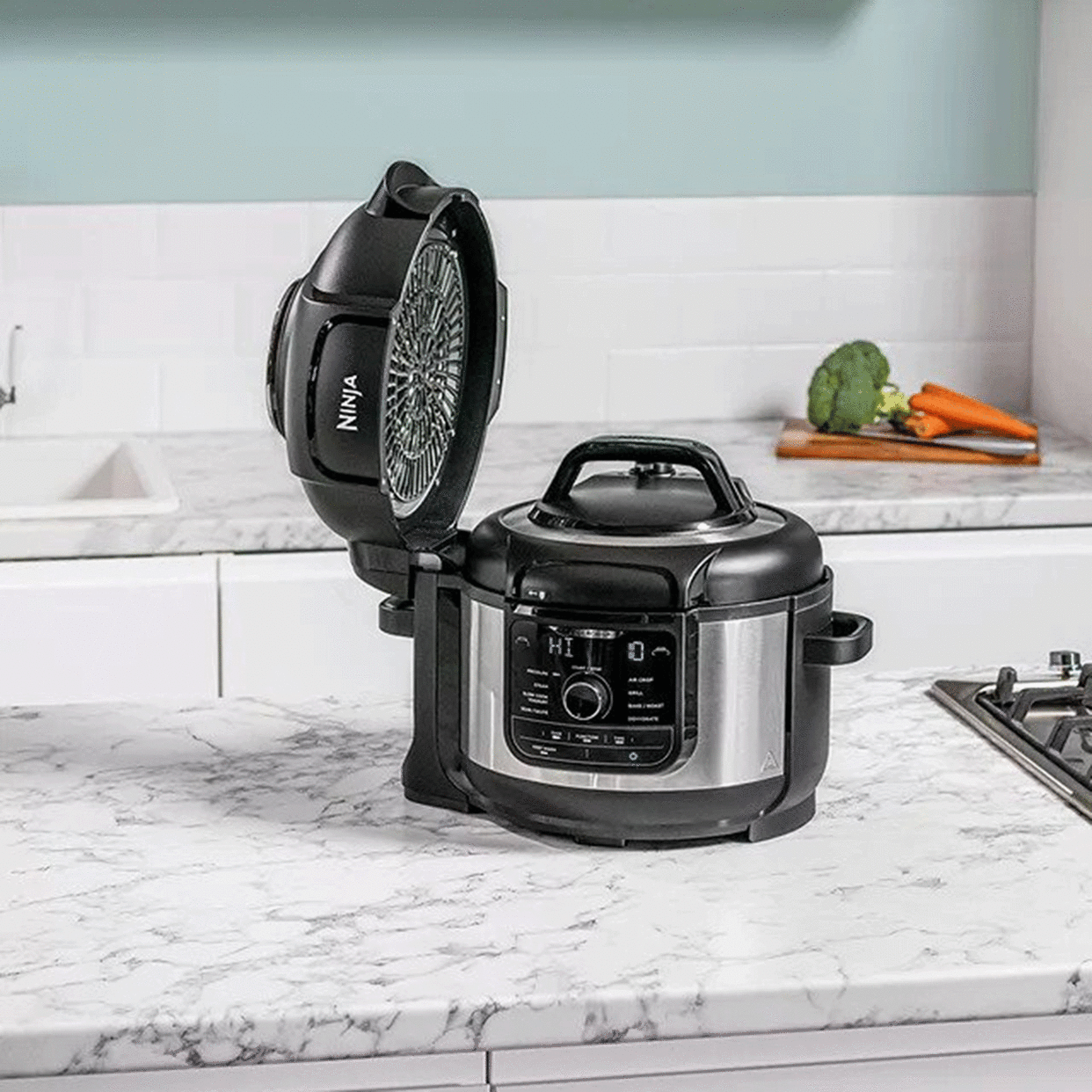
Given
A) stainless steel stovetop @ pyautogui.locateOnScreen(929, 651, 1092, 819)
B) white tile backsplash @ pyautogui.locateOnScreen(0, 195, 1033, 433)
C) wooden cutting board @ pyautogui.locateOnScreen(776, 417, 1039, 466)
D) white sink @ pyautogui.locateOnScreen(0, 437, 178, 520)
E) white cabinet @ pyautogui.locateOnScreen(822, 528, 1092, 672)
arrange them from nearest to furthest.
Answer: stainless steel stovetop @ pyautogui.locateOnScreen(929, 651, 1092, 819), white cabinet @ pyautogui.locateOnScreen(822, 528, 1092, 672), wooden cutting board @ pyautogui.locateOnScreen(776, 417, 1039, 466), white sink @ pyautogui.locateOnScreen(0, 437, 178, 520), white tile backsplash @ pyautogui.locateOnScreen(0, 195, 1033, 433)

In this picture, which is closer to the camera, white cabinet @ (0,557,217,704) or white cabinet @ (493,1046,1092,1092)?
white cabinet @ (493,1046,1092,1092)

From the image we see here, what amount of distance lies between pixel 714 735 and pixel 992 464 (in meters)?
1.86

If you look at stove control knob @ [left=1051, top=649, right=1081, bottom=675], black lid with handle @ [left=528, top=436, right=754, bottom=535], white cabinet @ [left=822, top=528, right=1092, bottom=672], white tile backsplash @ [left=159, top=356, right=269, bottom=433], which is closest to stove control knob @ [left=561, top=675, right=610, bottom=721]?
black lid with handle @ [left=528, top=436, right=754, bottom=535]

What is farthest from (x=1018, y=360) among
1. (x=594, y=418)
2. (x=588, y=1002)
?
(x=588, y=1002)

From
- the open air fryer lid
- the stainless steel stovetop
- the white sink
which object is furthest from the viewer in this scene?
the white sink

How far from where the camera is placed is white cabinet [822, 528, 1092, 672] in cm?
282

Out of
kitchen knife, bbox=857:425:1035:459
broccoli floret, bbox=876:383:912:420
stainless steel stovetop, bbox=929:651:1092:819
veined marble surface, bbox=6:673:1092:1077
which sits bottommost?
veined marble surface, bbox=6:673:1092:1077

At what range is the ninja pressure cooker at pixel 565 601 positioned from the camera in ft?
4.31

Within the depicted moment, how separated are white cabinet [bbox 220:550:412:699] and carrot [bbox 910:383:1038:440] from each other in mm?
959

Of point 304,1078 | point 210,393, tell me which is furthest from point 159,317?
point 304,1078

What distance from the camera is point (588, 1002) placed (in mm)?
1122

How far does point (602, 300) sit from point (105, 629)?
115 centimetres

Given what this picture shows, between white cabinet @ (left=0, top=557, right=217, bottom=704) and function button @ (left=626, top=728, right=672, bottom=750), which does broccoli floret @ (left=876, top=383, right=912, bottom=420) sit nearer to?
white cabinet @ (left=0, top=557, right=217, bottom=704)

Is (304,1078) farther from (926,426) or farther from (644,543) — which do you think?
(926,426)
